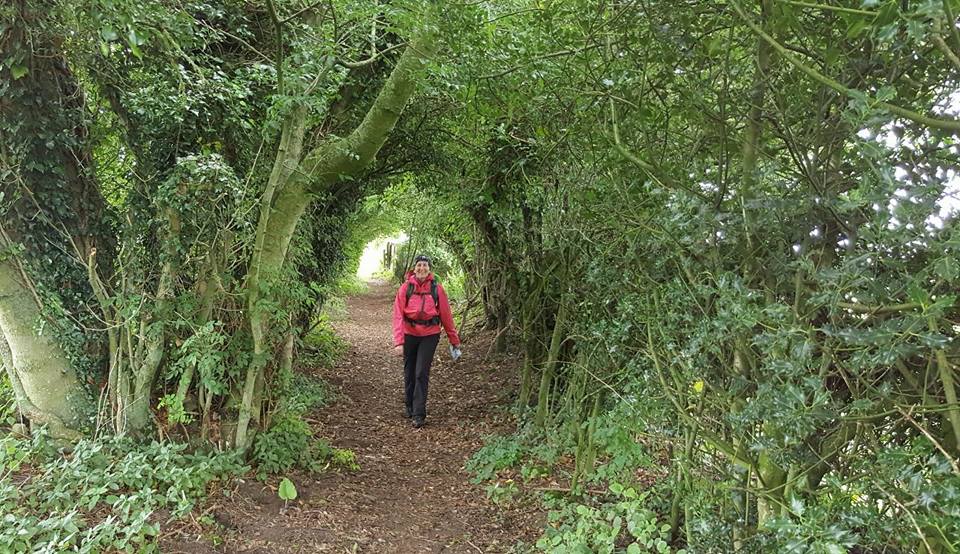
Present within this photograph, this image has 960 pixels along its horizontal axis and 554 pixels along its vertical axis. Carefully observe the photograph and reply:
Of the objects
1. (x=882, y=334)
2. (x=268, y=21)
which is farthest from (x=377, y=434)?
(x=882, y=334)

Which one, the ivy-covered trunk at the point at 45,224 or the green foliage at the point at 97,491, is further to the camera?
the ivy-covered trunk at the point at 45,224

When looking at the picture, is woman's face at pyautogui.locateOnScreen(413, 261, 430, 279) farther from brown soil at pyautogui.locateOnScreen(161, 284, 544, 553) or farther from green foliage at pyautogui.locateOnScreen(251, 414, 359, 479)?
green foliage at pyautogui.locateOnScreen(251, 414, 359, 479)

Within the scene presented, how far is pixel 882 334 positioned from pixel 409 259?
55.5 feet

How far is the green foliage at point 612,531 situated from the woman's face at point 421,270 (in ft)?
11.1

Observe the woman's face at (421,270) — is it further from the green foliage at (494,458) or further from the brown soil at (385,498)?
the green foliage at (494,458)

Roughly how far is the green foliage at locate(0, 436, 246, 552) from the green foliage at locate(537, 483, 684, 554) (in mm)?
2339

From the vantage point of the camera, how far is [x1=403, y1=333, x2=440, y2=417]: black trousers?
6.48 meters

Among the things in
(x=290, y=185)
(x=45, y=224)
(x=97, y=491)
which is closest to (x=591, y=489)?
(x=97, y=491)

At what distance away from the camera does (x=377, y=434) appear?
20.3ft

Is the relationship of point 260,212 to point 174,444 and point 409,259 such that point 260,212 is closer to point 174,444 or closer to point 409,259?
point 174,444

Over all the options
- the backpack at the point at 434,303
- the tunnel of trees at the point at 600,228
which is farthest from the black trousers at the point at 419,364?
the tunnel of trees at the point at 600,228

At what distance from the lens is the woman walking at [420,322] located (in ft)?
21.2

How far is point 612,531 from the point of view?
10.5ft

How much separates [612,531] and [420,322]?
376cm
